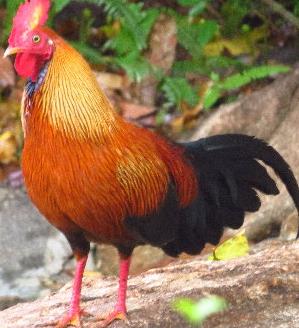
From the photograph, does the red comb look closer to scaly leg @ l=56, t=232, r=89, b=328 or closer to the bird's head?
the bird's head

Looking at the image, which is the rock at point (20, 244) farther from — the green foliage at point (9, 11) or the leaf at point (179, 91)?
the leaf at point (179, 91)

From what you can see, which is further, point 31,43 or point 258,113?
point 258,113

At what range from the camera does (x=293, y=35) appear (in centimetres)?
1009

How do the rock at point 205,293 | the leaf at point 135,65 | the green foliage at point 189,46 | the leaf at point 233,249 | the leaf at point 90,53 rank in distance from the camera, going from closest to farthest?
the rock at point 205,293
the leaf at point 233,249
the green foliage at point 189,46
the leaf at point 135,65
the leaf at point 90,53

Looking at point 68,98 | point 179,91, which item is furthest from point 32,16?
point 179,91

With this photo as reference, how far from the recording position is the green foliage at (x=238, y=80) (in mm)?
8789

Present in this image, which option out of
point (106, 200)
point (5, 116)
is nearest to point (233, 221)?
point (106, 200)

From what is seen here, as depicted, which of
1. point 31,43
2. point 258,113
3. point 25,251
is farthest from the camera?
point 258,113

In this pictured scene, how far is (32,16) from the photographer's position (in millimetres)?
4578

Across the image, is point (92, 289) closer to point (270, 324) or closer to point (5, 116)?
point (270, 324)

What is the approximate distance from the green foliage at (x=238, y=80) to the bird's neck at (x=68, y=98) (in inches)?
173

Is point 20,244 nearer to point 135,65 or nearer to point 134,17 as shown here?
point 135,65

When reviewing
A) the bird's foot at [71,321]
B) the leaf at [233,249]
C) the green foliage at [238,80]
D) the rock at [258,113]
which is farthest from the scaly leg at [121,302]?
the green foliage at [238,80]

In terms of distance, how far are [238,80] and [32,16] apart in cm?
454
